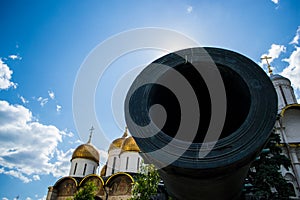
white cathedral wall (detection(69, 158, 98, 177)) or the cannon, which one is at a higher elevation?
white cathedral wall (detection(69, 158, 98, 177))

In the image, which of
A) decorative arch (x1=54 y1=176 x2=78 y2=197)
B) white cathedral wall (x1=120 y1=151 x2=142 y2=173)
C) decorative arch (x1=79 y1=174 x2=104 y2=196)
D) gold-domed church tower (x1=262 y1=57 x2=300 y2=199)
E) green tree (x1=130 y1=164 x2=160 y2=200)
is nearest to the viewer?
green tree (x1=130 y1=164 x2=160 y2=200)

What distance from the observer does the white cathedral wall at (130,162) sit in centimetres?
2644

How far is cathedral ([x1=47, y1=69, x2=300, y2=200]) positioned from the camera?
1861 cm

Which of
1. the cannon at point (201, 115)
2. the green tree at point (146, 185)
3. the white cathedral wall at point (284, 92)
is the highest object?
the white cathedral wall at point (284, 92)

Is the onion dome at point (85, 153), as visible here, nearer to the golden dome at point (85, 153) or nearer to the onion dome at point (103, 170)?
the golden dome at point (85, 153)

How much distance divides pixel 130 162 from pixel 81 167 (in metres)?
6.74

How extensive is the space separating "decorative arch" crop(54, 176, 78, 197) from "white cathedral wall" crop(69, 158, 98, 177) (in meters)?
2.37

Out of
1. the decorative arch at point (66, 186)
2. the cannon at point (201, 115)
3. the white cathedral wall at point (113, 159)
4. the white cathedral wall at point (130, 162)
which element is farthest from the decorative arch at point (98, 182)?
the cannon at point (201, 115)

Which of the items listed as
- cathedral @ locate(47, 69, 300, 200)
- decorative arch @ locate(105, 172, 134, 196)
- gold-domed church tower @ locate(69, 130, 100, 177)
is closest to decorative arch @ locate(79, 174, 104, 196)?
cathedral @ locate(47, 69, 300, 200)

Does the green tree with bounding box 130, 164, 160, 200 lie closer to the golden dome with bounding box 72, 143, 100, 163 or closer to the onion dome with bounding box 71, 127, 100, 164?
the onion dome with bounding box 71, 127, 100, 164

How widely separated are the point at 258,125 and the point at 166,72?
2.91 ft

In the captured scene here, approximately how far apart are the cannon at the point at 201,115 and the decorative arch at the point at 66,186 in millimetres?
24932

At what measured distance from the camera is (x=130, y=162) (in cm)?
2661

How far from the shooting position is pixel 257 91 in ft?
5.96
